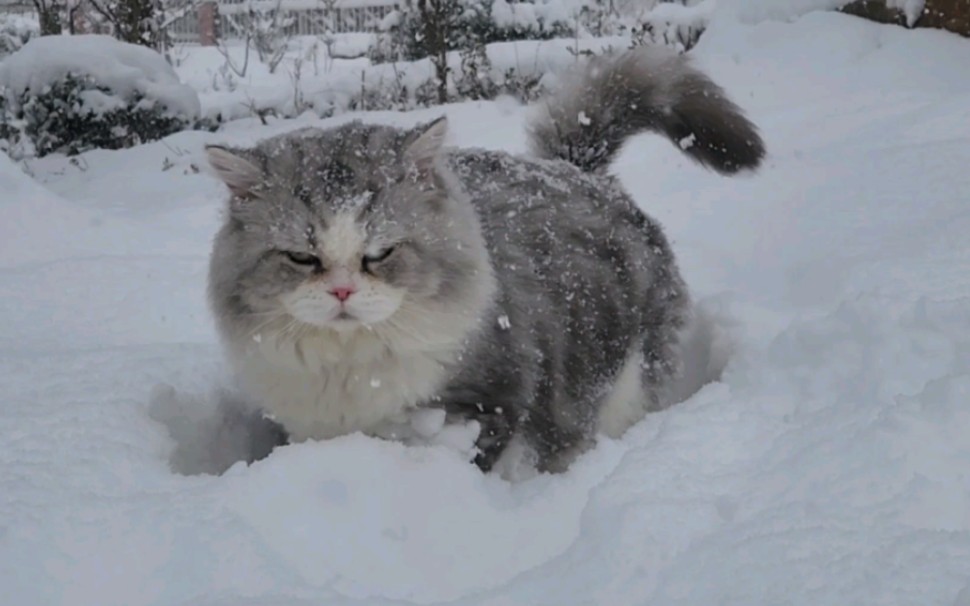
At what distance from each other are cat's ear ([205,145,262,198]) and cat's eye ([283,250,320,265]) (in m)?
0.26

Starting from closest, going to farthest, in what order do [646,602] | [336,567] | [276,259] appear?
[646,602] → [336,567] → [276,259]

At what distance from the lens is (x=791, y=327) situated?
9.97ft

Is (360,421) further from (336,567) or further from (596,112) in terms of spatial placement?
(596,112)

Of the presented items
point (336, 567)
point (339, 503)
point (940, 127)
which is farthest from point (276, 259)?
point (940, 127)

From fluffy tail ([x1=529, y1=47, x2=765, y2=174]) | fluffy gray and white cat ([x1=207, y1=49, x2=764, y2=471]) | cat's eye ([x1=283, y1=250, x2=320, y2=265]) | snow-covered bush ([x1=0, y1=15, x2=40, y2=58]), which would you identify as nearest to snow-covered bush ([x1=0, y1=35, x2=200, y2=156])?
snow-covered bush ([x1=0, y1=15, x2=40, y2=58])

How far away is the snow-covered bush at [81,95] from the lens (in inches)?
311

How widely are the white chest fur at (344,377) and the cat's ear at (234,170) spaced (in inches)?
15.9

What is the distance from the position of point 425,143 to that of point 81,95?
6.32m

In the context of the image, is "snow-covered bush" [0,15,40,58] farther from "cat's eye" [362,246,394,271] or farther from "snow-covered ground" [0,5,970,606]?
"cat's eye" [362,246,394,271]

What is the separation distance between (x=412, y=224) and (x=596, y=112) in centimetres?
150

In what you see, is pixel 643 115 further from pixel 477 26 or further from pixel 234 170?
pixel 477 26

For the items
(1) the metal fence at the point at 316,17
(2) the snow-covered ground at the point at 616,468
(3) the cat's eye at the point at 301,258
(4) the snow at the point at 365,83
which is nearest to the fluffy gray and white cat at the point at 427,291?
(3) the cat's eye at the point at 301,258

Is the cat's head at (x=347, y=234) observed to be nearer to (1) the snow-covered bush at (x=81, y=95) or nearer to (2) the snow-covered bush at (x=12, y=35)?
(1) the snow-covered bush at (x=81, y=95)

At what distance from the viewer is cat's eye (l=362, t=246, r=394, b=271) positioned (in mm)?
2381
